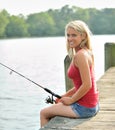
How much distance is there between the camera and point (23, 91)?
31266mm

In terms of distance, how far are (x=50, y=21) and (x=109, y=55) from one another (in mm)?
106539

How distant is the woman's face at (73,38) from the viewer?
589 centimetres

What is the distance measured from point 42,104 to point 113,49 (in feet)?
41.8

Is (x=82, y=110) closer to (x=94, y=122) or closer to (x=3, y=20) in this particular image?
(x=94, y=122)

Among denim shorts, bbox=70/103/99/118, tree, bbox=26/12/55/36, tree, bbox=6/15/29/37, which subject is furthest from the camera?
Answer: tree, bbox=26/12/55/36

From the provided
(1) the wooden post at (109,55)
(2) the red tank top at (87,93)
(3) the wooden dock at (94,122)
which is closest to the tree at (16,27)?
(1) the wooden post at (109,55)

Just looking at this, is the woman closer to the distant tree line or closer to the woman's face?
the woman's face

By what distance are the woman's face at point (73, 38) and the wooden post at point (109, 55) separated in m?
5.92

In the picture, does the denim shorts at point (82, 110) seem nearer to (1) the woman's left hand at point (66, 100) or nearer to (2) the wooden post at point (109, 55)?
(1) the woman's left hand at point (66, 100)

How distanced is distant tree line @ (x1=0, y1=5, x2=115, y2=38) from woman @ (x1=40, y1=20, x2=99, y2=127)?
9336cm

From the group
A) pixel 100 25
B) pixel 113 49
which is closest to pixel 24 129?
→ pixel 113 49

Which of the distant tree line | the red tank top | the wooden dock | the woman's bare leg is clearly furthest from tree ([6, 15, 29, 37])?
the red tank top

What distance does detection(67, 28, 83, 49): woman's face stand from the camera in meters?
5.89

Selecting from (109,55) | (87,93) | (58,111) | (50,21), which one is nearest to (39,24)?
(50,21)
